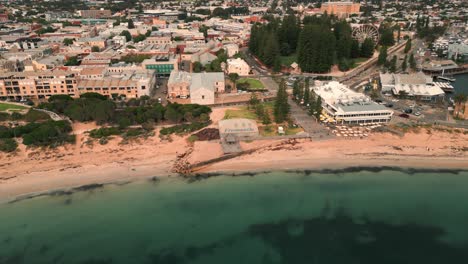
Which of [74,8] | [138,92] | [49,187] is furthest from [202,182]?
[74,8]

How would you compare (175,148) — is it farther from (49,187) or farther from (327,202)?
(327,202)

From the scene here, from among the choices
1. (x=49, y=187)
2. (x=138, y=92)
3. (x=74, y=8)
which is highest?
(x=74, y=8)

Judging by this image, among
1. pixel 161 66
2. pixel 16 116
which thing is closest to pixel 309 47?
pixel 161 66

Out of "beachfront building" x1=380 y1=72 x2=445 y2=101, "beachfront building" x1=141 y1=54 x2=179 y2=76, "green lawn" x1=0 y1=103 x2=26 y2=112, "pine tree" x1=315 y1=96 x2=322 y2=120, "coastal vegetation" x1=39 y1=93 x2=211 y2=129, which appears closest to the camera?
"coastal vegetation" x1=39 y1=93 x2=211 y2=129

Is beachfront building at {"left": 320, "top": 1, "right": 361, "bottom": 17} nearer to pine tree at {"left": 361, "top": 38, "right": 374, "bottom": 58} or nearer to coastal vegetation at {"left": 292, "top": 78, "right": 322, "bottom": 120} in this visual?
pine tree at {"left": 361, "top": 38, "right": 374, "bottom": 58}

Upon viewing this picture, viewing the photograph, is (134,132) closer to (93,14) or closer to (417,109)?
(417,109)

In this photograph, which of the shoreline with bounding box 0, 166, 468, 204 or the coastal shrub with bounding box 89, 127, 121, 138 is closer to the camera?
the shoreline with bounding box 0, 166, 468, 204

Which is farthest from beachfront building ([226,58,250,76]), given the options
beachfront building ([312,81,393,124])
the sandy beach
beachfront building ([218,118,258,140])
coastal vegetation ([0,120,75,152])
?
coastal vegetation ([0,120,75,152])
